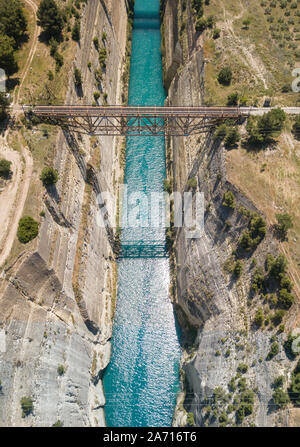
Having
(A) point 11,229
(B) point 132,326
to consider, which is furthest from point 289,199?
(A) point 11,229

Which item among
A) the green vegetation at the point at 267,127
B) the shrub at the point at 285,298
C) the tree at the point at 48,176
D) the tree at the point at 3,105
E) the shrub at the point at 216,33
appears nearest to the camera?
the shrub at the point at 285,298

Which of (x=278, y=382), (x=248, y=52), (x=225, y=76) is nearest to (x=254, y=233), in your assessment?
(x=278, y=382)

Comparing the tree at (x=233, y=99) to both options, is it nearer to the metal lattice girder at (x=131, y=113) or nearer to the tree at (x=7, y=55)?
the metal lattice girder at (x=131, y=113)

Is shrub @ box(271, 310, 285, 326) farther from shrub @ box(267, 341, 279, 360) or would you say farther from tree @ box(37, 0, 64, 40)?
tree @ box(37, 0, 64, 40)

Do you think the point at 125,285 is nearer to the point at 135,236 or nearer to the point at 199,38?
the point at 135,236

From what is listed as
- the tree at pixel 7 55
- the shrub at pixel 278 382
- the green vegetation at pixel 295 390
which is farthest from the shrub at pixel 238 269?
the tree at pixel 7 55

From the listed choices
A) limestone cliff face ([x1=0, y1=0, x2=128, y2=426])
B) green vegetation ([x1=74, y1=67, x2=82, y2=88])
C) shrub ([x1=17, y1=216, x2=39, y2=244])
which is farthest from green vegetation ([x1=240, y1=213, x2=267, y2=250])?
green vegetation ([x1=74, y1=67, x2=82, y2=88])
